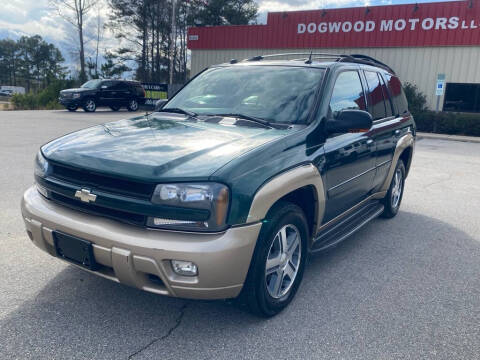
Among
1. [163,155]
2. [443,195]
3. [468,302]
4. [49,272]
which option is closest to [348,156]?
[468,302]

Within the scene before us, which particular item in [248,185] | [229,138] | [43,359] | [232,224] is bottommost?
[43,359]

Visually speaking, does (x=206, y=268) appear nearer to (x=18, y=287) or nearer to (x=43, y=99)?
(x=18, y=287)

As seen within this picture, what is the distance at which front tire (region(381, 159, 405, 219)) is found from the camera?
5.36 metres

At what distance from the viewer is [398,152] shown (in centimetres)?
523

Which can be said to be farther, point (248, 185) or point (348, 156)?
point (348, 156)

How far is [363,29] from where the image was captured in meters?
21.5

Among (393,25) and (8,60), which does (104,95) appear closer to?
(393,25)

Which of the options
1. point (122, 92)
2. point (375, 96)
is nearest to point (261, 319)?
point (375, 96)

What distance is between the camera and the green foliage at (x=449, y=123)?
18.0 meters

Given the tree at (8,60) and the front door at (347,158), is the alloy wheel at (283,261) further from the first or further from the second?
the tree at (8,60)

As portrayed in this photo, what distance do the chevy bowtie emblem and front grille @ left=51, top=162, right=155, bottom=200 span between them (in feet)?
0.15

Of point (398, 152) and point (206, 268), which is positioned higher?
point (398, 152)

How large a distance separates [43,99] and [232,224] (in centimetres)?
2583

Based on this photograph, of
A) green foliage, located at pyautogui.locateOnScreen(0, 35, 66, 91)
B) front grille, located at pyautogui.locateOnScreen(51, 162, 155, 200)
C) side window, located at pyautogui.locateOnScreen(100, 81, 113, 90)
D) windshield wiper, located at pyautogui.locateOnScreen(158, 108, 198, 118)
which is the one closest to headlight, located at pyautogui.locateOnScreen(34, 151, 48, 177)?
front grille, located at pyautogui.locateOnScreen(51, 162, 155, 200)
